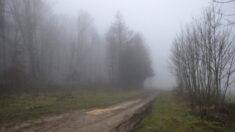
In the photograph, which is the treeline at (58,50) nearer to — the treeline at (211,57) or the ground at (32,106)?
the ground at (32,106)

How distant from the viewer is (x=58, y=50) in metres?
35.1

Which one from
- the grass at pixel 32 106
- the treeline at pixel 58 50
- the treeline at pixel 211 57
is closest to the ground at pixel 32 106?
the grass at pixel 32 106

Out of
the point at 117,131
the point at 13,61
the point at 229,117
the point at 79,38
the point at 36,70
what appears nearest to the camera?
the point at 117,131

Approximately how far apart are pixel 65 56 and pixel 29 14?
15861mm

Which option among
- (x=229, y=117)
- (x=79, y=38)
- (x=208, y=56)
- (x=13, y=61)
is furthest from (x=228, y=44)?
(x=79, y=38)

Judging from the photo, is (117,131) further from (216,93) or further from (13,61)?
(13,61)

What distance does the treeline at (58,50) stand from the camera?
65.9 ft

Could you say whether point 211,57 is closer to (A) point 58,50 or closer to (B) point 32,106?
(B) point 32,106

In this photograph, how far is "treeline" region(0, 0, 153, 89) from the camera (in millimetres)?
20078

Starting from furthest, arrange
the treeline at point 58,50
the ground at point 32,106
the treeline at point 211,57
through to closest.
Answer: the treeline at point 58,50 < the treeline at point 211,57 < the ground at point 32,106

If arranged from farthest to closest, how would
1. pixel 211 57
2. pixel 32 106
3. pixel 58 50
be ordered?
pixel 58 50 < pixel 32 106 < pixel 211 57

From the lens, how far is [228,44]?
9570 mm

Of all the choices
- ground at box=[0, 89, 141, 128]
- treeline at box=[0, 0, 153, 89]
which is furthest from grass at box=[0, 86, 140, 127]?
treeline at box=[0, 0, 153, 89]

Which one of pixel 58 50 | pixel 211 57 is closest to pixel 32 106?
pixel 211 57
